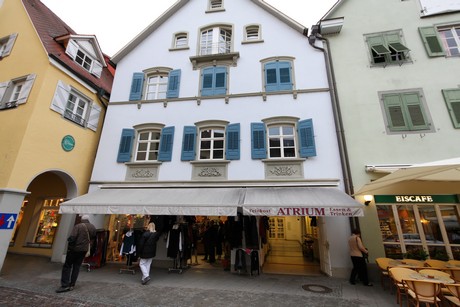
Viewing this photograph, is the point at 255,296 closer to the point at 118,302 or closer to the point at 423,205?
the point at 118,302

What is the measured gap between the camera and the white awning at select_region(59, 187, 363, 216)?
6742 mm

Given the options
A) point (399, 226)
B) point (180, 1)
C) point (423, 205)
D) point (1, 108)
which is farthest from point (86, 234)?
point (180, 1)

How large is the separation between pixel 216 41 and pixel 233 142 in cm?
599

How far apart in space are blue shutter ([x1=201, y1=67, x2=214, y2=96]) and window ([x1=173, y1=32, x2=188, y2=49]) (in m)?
2.59

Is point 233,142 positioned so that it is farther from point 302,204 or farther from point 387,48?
point 387,48

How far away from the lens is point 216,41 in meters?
12.0

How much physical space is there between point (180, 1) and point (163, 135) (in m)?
8.40

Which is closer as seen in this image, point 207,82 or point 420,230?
point 420,230

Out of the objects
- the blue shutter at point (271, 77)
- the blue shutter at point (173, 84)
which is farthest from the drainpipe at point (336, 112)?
the blue shutter at point (173, 84)

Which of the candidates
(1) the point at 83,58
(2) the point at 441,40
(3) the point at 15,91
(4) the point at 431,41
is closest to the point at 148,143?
(3) the point at 15,91

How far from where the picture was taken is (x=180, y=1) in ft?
42.8

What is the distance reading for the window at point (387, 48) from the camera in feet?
32.4

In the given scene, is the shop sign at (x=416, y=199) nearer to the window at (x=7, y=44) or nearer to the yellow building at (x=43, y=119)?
the yellow building at (x=43, y=119)

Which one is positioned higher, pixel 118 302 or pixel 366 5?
pixel 366 5
